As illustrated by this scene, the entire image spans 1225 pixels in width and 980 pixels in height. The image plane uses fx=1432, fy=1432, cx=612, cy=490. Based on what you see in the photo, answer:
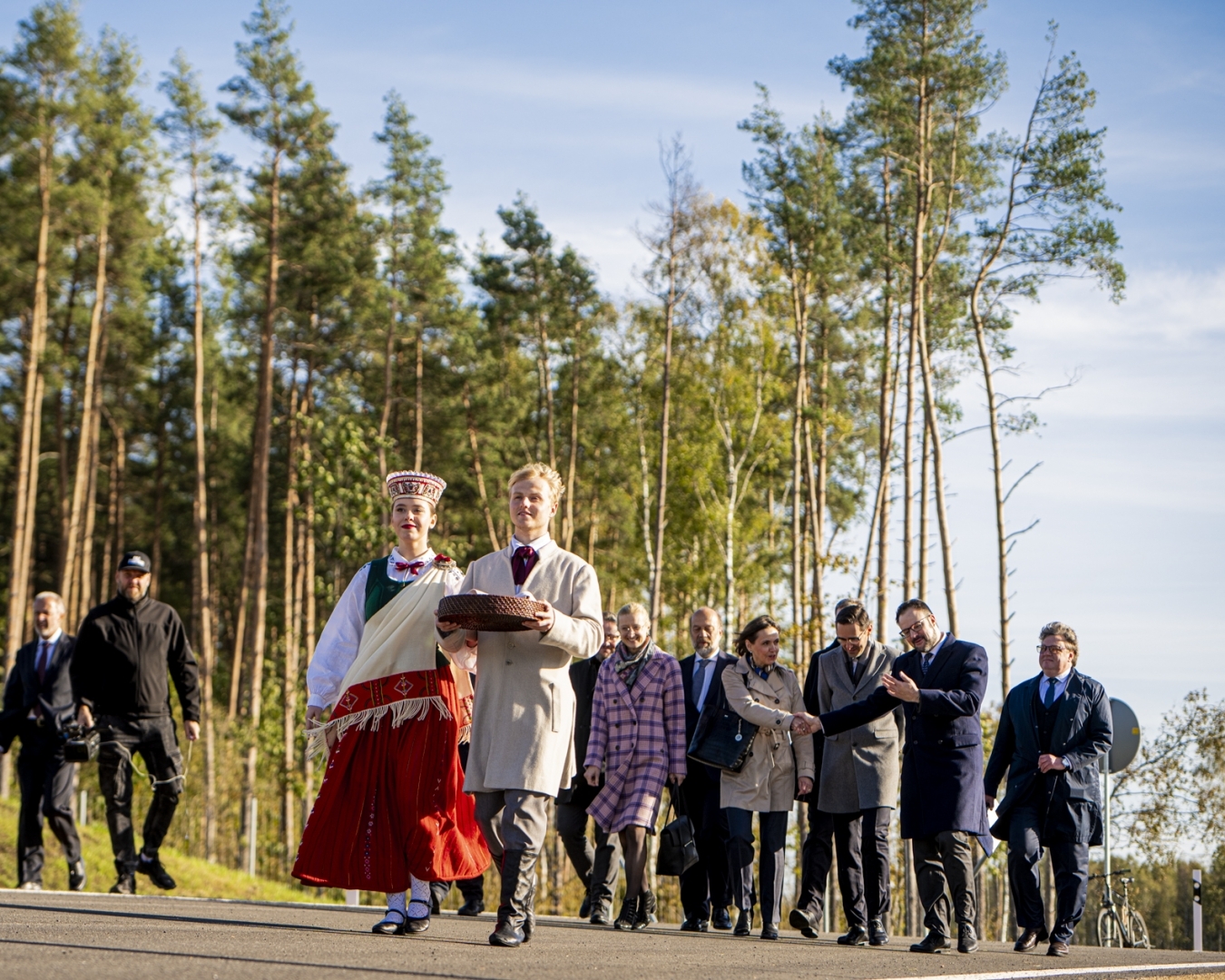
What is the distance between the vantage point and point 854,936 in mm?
9320

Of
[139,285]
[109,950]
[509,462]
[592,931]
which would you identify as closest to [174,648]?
[592,931]

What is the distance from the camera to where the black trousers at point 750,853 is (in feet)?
32.0

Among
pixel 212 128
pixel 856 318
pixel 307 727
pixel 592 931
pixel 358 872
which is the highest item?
pixel 212 128

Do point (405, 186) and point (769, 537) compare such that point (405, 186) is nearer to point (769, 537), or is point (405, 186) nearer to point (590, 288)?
point (590, 288)

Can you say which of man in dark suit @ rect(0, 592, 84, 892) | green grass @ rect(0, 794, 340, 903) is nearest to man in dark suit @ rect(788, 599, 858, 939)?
man in dark suit @ rect(0, 592, 84, 892)

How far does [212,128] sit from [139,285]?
16.0 feet

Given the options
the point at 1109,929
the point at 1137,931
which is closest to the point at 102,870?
the point at 1109,929

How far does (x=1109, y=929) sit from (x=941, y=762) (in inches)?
299

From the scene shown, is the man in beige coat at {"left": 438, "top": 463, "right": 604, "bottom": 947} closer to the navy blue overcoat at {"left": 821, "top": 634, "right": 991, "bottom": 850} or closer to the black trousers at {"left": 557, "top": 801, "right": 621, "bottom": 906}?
the navy blue overcoat at {"left": 821, "top": 634, "right": 991, "bottom": 850}

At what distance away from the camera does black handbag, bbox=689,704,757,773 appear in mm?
9781

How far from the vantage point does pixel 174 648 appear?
429 inches

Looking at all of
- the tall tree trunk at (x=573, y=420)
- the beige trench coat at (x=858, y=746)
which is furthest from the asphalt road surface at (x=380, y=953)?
the tall tree trunk at (x=573, y=420)

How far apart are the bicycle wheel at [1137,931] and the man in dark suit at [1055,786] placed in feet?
21.6

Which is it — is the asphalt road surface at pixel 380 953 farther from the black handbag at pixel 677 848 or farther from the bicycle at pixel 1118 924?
the bicycle at pixel 1118 924
